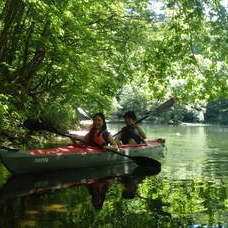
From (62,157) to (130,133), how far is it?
4.07 m

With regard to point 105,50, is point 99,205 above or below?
below

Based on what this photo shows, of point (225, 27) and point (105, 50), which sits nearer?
point (225, 27)

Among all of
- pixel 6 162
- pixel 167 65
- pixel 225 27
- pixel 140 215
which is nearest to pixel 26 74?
pixel 6 162

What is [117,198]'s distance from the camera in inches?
305

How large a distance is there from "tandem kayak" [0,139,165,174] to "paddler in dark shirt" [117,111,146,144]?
62 cm

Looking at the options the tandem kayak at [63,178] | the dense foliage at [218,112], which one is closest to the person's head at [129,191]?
the tandem kayak at [63,178]

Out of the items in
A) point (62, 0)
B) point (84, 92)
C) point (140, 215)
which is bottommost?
point (140, 215)

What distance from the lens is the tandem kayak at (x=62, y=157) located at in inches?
372

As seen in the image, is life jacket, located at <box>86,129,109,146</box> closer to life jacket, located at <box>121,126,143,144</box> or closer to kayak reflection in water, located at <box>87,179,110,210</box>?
life jacket, located at <box>121,126,143,144</box>

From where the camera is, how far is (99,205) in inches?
280

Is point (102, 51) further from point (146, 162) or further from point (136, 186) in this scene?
point (136, 186)

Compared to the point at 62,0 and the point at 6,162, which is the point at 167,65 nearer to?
the point at 62,0

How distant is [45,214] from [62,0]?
5376 mm

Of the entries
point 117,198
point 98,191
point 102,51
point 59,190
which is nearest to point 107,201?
point 117,198
